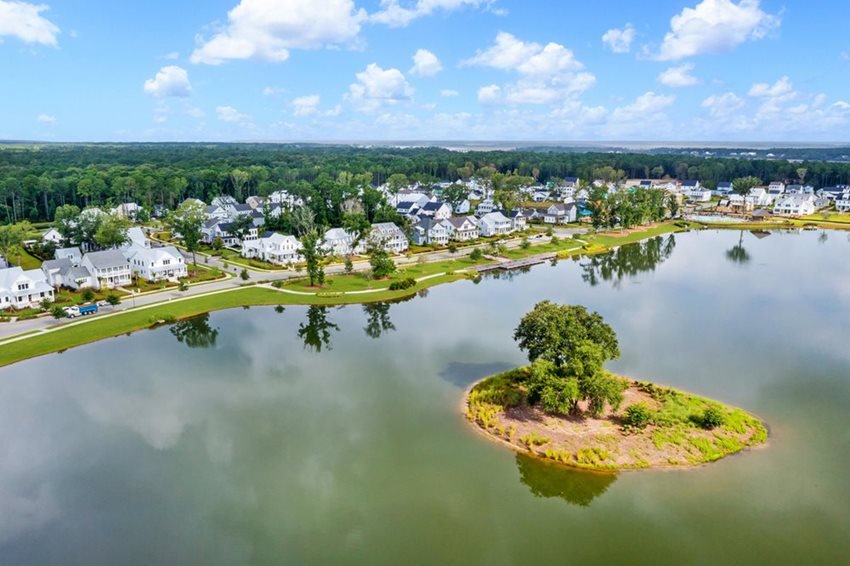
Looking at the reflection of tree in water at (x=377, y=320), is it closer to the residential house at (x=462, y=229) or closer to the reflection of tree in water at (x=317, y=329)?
the reflection of tree in water at (x=317, y=329)

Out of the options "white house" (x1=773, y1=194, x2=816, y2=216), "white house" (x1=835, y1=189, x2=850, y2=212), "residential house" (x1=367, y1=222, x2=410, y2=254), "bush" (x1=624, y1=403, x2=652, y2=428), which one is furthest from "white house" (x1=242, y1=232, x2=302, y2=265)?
"white house" (x1=835, y1=189, x2=850, y2=212)

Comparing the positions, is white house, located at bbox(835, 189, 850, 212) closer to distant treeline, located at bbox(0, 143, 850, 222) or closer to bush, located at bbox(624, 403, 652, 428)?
distant treeline, located at bbox(0, 143, 850, 222)

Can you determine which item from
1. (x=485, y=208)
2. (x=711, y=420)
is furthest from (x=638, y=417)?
(x=485, y=208)

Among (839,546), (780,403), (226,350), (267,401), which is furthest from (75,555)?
(780,403)

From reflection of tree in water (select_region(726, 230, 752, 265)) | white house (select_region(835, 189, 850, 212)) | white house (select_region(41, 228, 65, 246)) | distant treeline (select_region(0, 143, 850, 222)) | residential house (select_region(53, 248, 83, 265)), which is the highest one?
distant treeline (select_region(0, 143, 850, 222))

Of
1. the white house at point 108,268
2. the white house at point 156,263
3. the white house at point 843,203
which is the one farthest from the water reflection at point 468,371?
the white house at point 843,203

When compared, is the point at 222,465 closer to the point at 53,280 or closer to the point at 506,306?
the point at 506,306
